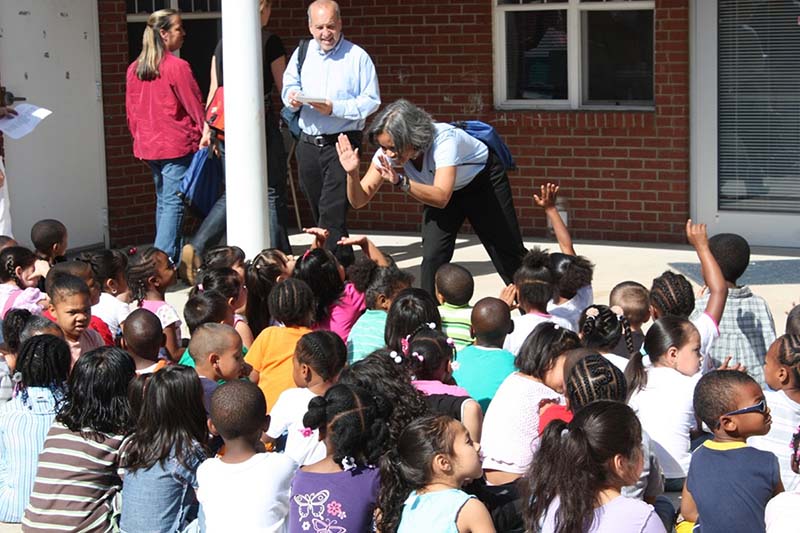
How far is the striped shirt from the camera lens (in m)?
4.79

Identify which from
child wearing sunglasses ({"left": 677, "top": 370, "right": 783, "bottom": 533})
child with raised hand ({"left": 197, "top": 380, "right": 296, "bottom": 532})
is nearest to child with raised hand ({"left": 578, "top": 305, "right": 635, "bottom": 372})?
child wearing sunglasses ({"left": 677, "top": 370, "right": 783, "bottom": 533})

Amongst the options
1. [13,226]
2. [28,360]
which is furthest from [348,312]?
Answer: [13,226]

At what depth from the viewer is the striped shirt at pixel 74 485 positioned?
4789mm

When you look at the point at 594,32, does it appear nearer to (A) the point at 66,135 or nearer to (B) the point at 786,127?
(B) the point at 786,127

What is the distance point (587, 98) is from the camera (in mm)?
10586

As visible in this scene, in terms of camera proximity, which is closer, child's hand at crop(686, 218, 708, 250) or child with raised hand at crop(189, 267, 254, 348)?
child's hand at crop(686, 218, 708, 250)

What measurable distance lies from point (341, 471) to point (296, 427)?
1.90 feet

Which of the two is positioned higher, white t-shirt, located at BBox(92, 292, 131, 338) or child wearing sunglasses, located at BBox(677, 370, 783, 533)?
white t-shirt, located at BBox(92, 292, 131, 338)

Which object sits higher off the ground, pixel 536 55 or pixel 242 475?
pixel 536 55

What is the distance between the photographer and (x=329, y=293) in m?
6.40

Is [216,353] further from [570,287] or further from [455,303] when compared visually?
[570,287]

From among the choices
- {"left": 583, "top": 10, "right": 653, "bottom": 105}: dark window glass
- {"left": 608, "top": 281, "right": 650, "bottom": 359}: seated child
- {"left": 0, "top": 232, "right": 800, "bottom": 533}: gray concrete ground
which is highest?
{"left": 583, "top": 10, "right": 653, "bottom": 105}: dark window glass

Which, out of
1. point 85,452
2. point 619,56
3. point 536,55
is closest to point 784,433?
point 85,452

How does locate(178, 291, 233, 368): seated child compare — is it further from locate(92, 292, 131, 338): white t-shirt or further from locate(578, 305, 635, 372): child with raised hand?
locate(578, 305, 635, 372): child with raised hand
